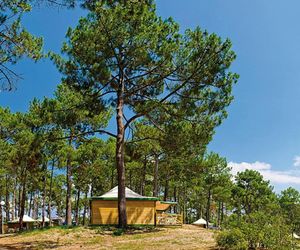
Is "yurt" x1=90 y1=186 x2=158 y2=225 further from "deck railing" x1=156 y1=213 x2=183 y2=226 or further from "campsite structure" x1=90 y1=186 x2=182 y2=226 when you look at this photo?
"deck railing" x1=156 y1=213 x2=183 y2=226

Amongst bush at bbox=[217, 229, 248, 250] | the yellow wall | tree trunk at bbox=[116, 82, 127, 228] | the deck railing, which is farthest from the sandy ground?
the deck railing

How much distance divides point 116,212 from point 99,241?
6537 millimetres

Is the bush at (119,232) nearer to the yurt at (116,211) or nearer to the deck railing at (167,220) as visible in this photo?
the yurt at (116,211)

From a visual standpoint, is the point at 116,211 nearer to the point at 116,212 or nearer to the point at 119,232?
the point at 116,212

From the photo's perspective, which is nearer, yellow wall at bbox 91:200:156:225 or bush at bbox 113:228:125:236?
bush at bbox 113:228:125:236

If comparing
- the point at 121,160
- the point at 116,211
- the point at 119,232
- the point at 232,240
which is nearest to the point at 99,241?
the point at 119,232

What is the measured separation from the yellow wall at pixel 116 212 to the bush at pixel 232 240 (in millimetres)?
9299

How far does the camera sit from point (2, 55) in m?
9.78

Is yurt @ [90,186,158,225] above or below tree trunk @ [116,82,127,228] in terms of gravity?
below

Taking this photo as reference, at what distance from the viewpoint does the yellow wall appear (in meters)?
18.5

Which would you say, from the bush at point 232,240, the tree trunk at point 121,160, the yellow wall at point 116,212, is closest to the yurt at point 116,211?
the yellow wall at point 116,212

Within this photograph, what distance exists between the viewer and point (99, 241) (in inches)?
476

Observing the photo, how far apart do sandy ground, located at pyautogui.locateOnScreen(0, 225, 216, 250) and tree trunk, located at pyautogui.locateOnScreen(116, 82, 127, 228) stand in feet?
4.04

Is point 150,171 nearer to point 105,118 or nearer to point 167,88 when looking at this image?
point 105,118
